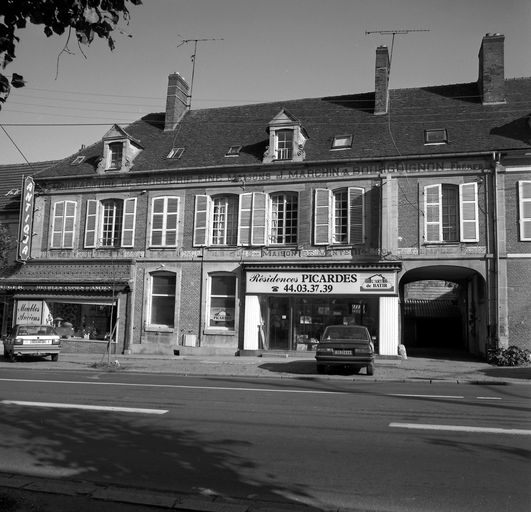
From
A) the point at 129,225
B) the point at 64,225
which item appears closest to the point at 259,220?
the point at 129,225

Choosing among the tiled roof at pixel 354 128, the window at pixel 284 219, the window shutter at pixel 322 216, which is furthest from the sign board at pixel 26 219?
the window shutter at pixel 322 216

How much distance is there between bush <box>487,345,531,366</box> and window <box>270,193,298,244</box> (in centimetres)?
916

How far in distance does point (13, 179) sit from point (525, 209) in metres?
26.7

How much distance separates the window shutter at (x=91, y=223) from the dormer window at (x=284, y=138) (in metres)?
8.77

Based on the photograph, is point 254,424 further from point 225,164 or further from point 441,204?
point 225,164

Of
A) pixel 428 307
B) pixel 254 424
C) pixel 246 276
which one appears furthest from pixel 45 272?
pixel 428 307

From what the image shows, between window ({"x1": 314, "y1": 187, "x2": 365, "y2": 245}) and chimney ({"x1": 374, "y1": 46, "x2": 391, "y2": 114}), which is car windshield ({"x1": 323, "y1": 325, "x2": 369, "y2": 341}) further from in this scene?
chimney ({"x1": 374, "y1": 46, "x2": 391, "y2": 114})

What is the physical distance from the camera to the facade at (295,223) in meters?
21.8

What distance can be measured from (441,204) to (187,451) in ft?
58.1


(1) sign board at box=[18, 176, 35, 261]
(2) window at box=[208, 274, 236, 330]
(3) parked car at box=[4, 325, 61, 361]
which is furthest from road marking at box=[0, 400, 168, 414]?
(1) sign board at box=[18, 176, 35, 261]

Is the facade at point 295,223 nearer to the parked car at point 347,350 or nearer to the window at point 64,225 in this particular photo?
the window at point 64,225

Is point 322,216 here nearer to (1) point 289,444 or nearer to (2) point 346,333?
(2) point 346,333

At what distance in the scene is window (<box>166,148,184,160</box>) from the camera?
87.1 ft

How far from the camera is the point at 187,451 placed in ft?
23.2
